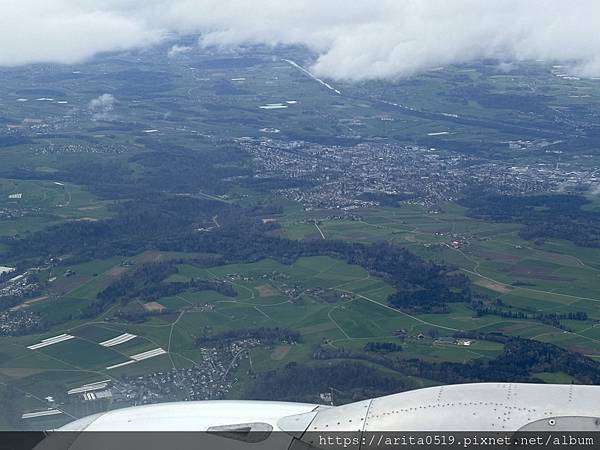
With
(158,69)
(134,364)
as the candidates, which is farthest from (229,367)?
(158,69)

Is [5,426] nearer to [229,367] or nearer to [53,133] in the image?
[229,367]

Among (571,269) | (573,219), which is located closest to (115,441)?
(571,269)

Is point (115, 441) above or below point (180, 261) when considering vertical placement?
above

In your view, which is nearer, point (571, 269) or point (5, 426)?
point (5, 426)

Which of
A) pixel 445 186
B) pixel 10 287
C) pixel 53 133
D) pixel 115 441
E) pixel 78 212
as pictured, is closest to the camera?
pixel 115 441

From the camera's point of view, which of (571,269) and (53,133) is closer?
(571,269)

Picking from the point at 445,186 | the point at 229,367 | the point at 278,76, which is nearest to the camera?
the point at 229,367

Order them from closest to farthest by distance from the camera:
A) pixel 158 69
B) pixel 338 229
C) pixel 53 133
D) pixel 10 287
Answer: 1. pixel 10 287
2. pixel 338 229
3. pixel 53 133
4. pixel 158 69

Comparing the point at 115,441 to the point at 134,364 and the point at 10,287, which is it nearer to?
the point at 134,364

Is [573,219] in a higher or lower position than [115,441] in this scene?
lower
